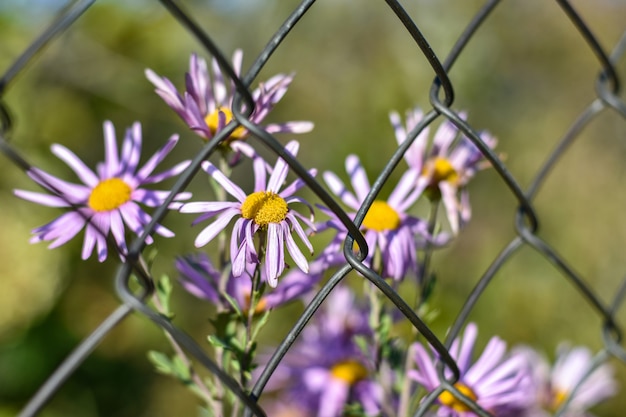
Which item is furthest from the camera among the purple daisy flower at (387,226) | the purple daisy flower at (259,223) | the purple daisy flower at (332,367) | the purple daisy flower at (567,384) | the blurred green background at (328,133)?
the blurred green background at (328,133)

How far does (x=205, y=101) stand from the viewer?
576mm

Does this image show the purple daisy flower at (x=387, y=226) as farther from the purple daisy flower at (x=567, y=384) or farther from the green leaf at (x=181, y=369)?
the purple daisy flower at (x=567, y=384)

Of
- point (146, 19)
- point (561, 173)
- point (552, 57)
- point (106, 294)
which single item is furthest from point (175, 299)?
point (552, 57)

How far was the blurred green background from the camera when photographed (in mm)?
1469

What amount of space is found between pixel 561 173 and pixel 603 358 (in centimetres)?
152

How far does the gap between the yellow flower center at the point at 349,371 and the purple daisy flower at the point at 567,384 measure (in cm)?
24

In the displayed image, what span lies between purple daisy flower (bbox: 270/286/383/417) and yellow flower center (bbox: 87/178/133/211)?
304 millimetres

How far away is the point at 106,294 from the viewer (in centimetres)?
159

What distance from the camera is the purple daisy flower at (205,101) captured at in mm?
531

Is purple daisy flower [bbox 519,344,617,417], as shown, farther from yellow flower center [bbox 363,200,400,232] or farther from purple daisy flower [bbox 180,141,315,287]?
purple daisy flower [bbox 180,141,315,287]

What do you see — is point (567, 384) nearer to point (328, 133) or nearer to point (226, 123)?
point (226, 123)

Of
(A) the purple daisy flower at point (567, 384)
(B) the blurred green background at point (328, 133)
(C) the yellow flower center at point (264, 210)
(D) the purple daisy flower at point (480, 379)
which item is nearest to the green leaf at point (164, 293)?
(C) the yellow flower center at point (264, 210)

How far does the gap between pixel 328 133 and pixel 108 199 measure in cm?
152

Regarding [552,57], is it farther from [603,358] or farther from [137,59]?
[603,358]
